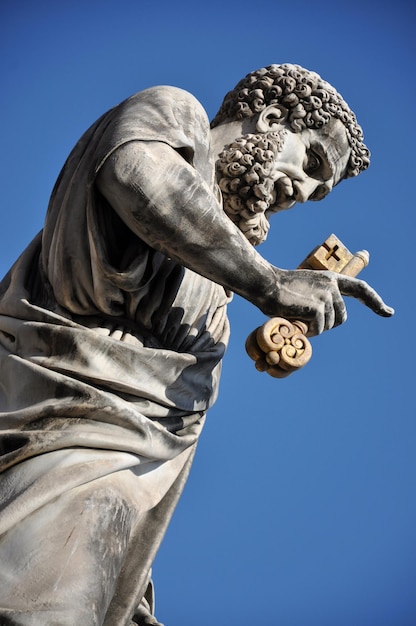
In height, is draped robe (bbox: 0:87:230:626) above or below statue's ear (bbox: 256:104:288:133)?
below

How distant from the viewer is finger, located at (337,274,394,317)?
5594 millimetres

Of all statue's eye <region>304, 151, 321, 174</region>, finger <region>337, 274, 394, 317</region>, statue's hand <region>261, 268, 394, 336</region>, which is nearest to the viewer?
statue's hand <region>261, 268, 394, 336</region>

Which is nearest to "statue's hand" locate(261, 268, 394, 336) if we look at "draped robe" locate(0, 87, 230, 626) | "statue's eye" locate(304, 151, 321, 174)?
"draped robe" locate(0, 87, 230, 626)

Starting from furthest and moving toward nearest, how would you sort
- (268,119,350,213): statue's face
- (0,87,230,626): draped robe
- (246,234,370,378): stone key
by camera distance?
(268,119,350,213): statue's face < (246,234,370,378): stone key < (0,87,230,626): draped robe

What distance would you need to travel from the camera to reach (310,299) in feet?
17.7

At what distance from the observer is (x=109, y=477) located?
5.14 meters

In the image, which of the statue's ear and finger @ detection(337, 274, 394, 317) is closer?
finger @ detection(337, 274, 394, 317)

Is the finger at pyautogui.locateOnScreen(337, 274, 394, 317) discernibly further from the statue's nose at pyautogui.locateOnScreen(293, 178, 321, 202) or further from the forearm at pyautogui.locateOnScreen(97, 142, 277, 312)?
the statue's nose at pyautogui.locateOnScreen(293, 178, 321, 202)

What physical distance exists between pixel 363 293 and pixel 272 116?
1.31 m

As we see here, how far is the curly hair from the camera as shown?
646cm

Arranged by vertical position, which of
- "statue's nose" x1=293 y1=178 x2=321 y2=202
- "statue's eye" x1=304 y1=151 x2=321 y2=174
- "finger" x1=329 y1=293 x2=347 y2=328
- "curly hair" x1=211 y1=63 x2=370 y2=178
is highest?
"curly hair" x1=211 y1=63 x2=370 y2=178

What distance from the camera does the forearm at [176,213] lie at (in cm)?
514

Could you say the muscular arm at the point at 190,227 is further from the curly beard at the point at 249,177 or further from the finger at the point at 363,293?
the curly beard at the point at 249,177

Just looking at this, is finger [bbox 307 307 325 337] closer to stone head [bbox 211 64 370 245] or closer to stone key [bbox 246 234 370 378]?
stone key [bbox 246 234 370 378]
